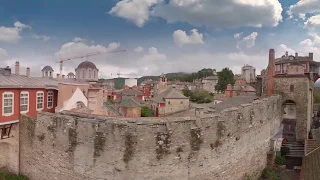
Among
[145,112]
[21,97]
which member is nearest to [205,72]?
[145,112]

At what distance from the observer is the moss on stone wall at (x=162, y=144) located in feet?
35.9

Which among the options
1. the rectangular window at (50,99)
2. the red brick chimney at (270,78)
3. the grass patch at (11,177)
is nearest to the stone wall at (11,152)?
the grass patch at (11,177)

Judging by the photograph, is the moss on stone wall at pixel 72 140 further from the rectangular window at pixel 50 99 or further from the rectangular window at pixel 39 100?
the rectangular window at pixel 50 99

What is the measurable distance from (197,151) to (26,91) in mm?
11109

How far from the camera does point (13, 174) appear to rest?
15055 millimetres

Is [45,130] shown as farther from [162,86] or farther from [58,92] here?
[162,86]

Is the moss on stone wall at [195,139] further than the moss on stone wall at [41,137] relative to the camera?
No

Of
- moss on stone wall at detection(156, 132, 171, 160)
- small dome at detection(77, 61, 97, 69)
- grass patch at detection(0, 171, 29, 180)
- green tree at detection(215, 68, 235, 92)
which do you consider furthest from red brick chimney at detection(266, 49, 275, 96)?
green tree at detection(215, 68, 235, 92)

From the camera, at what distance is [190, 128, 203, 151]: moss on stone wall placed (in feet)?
37.9

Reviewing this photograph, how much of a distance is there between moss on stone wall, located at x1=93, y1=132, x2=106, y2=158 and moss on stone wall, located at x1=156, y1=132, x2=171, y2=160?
236 centimetres

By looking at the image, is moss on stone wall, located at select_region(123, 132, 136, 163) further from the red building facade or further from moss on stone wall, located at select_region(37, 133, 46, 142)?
the red building facade

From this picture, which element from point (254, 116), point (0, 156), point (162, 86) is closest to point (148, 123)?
point (254, 116)

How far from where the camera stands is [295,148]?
65.2 feet

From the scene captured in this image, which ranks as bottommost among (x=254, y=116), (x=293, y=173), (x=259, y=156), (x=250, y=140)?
(x=293, y=173)
